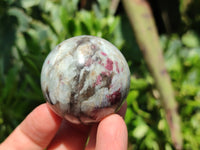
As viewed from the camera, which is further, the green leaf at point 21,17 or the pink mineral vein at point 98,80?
the green leaf at point 21,17

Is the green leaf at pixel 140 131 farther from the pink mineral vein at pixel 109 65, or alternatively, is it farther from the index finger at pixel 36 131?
the pink mineral vein at pixel 109 65

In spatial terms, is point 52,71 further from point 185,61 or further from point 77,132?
point 185,61

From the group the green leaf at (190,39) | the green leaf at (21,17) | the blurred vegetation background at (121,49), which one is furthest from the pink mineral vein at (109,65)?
the green leaf at (190,39)

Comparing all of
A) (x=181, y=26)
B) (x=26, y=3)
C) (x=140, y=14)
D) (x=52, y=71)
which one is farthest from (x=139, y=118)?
(x=26, y=3)

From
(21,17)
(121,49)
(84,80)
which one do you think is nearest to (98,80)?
(84,80)

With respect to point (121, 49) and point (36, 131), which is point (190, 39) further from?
point (36, 131)

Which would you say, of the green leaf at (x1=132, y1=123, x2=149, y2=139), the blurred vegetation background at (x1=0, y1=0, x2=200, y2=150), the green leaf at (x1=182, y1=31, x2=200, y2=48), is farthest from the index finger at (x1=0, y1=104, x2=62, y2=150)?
the green leaf at (x1=182, y1=31, x2=200, y2=48)
